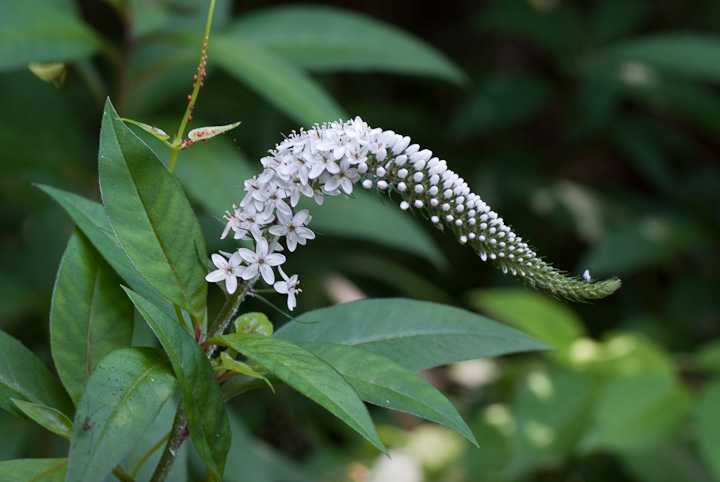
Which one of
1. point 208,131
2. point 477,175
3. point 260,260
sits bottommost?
point 260,260

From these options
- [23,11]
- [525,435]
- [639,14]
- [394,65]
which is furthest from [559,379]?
[639,14]

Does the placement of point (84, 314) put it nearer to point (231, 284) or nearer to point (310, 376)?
point (231, 284)

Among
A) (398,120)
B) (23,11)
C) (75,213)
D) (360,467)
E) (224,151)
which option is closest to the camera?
(75,213)

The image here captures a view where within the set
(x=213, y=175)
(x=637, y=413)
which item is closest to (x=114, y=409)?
(x=213, y=175)

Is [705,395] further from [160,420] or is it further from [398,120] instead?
[398,120]

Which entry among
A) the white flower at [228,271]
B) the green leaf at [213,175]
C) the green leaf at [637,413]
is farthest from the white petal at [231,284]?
the green leaf at [637,413]

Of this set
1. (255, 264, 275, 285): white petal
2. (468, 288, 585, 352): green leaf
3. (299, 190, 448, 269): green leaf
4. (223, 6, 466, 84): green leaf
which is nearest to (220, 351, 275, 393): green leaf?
(255, 264, 275, 285): white petal

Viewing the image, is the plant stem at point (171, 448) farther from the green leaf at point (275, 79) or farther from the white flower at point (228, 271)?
the green leaf at point (275, 79)
